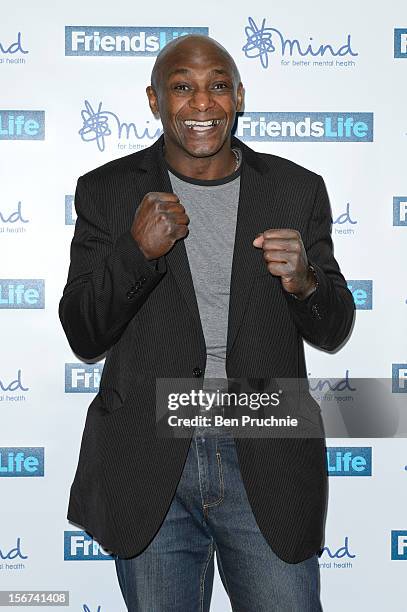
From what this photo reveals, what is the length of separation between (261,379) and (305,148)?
1.00m

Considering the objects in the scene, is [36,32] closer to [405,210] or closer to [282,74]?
[282,74]

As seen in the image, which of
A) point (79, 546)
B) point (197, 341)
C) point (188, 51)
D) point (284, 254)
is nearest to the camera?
point (284, 254)

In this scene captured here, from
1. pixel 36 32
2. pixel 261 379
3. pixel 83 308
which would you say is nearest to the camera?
pixel 83 308

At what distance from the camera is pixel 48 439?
244cm

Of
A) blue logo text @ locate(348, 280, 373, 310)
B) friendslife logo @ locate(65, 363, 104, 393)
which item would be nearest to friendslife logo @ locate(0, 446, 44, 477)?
friendslife logo @ locate(65, 363, 104, 393)

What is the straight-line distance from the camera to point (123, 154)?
2434 mm

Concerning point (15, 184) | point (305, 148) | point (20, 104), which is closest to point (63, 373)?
point (15, 184)

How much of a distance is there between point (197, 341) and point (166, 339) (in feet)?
0.24

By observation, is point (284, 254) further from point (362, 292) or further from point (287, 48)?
point (287, 48)

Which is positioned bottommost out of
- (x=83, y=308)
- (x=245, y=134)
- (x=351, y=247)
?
(x=83, y=308)

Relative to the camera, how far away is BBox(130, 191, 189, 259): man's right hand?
150cm

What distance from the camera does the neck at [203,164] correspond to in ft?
5.74

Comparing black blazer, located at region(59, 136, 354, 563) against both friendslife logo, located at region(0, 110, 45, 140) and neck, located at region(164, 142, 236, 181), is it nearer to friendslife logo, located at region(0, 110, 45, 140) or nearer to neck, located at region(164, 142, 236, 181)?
neck, located at region(164, 142, 236, 181)

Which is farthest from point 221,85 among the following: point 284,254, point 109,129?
point 109,129
